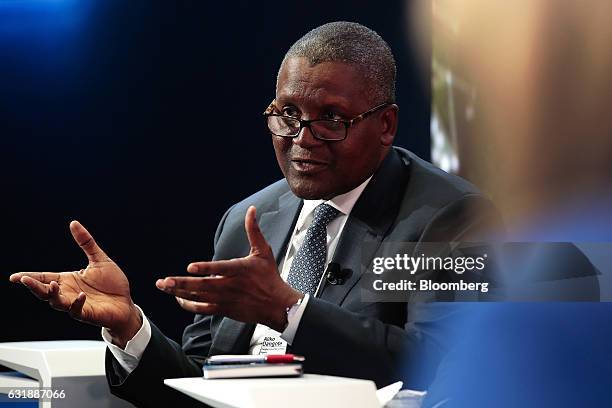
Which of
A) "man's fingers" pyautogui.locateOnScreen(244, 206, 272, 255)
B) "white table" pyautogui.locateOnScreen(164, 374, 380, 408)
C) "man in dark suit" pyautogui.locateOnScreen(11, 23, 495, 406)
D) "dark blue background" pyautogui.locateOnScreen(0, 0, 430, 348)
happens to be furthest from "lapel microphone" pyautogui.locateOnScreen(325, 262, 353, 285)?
"dark blue background" pyautogui.locateOnScreen(0, 0, 430, 348)

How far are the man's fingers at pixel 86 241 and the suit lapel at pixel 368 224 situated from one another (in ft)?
1.92

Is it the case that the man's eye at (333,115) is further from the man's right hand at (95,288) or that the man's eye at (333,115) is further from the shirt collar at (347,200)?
the man's right hand at (95,288)

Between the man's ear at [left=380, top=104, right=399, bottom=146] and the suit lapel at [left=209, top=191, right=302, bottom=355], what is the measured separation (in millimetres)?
306

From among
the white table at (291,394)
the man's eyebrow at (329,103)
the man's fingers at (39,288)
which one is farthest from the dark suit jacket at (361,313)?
the white table at (291,394)

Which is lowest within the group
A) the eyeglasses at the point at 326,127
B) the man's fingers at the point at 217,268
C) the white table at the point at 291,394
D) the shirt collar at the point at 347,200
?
the white table at the point at 291,394

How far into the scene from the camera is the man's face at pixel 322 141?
8.71ft

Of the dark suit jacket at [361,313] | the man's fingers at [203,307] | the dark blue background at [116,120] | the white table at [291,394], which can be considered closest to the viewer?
the white table at [291,394]

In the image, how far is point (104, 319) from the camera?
94.3 inches

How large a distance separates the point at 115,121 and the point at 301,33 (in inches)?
29.0

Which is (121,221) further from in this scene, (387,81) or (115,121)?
(387,81)

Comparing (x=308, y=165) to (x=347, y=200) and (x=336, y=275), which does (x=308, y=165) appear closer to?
(x=347, y=200)

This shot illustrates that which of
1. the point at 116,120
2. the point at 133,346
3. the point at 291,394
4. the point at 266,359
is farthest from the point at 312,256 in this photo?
the point at 116,120

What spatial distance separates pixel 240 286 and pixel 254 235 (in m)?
0.11

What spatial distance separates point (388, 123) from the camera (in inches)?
109
